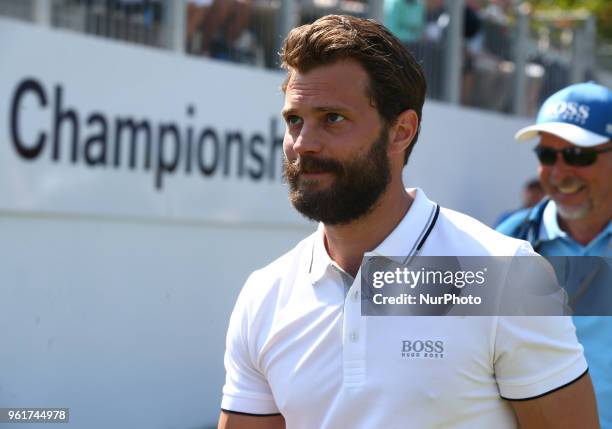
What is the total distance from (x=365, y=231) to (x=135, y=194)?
452cm

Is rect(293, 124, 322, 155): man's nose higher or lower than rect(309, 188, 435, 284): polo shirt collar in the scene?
higher

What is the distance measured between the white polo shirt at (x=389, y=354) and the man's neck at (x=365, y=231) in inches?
1.3

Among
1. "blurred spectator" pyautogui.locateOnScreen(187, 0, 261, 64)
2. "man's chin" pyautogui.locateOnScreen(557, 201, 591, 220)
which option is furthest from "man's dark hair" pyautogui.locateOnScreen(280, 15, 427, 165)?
"blurred spectator" pyautogui.locateOnScreen(187, 0, 261, 64)

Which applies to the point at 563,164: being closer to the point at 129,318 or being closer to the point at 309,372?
the point at 309,372

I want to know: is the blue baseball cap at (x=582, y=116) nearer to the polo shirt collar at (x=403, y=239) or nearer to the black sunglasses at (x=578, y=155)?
the black sunglasses at (x=578, y=155)

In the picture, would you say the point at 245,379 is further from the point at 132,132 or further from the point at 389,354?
the point at 132,132

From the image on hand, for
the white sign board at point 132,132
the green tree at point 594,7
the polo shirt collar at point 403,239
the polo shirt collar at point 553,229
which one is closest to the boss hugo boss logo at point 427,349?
the polo shirt collar at point 403,239

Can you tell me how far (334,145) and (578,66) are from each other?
11519 mm

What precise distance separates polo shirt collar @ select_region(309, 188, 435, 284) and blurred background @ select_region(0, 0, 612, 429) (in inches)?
150

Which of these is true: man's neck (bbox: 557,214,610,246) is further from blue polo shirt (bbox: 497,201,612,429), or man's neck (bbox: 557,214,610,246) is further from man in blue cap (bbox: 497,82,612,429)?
blue polo shirt (bbox: 497,201,612,429)

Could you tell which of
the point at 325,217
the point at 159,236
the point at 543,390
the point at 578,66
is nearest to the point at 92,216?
the point at 159,236

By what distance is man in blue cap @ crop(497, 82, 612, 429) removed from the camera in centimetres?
436

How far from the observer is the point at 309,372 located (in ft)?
8.63

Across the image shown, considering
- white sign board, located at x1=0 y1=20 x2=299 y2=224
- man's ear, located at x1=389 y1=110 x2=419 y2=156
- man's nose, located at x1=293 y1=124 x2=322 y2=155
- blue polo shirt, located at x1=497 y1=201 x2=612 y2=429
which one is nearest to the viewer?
man's nose, located at x1=293 y1=124 x2=322 y2=155
